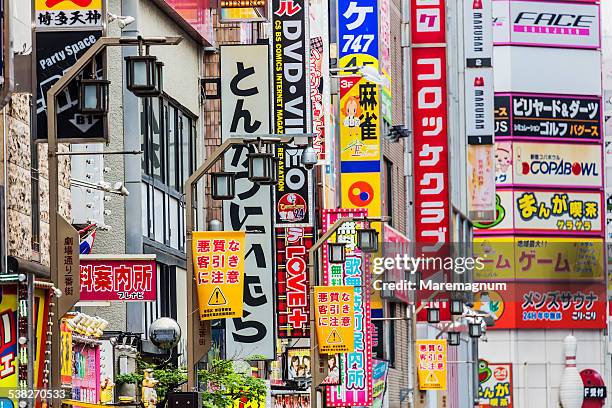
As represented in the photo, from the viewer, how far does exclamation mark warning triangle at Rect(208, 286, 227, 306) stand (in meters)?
27.6

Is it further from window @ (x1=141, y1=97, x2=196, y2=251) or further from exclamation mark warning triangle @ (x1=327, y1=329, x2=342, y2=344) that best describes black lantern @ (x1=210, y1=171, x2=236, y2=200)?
exclamation mark warning triangle @ (x1=327, y1=329, x2=342, y2=344)

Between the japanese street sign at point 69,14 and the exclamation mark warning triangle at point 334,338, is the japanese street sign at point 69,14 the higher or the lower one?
the higher one

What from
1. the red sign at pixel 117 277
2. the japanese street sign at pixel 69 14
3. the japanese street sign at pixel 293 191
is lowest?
the red sign at pixel 117 277

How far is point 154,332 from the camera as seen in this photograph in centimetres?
2628

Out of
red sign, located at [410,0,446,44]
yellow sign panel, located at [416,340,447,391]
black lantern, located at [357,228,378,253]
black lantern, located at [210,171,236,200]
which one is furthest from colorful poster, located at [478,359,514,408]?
black lantern, located at [210,171,236,200]

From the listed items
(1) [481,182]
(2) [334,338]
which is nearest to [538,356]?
(1) [481,182]

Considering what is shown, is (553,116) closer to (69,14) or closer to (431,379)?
(431,379)

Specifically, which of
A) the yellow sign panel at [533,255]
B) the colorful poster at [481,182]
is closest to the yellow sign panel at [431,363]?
the colorful poster at [481,182]

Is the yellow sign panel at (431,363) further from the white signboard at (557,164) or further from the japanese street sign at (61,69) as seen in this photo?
the japanese street sign at (61,69)

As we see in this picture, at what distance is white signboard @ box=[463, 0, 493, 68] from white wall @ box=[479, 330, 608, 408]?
26.1 meters

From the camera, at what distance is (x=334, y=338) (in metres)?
40.1

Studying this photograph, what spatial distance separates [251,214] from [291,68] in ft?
11.2

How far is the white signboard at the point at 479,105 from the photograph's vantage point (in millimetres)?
87938

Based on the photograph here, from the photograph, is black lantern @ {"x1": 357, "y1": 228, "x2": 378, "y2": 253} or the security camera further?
the security camera
